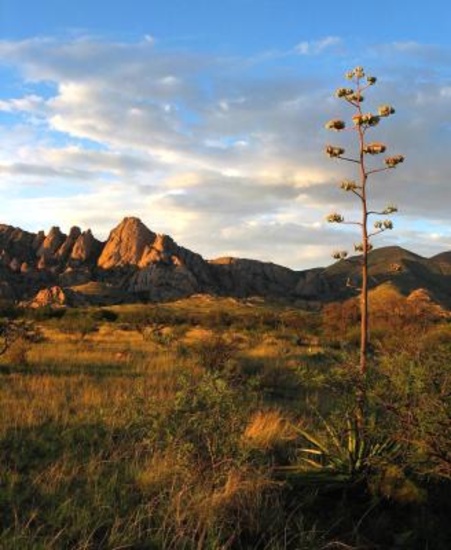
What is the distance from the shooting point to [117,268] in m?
111

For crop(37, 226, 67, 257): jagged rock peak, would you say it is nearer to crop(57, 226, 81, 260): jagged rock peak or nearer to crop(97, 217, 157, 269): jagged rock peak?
crop(57, 226, 81, 260): jagged rock peak

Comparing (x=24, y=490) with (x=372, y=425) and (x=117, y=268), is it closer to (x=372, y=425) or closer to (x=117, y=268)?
(x=372, y=425)

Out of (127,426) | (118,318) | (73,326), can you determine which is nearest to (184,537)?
(127,426)

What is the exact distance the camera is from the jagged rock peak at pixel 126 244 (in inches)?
4444

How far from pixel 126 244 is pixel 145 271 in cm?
1246

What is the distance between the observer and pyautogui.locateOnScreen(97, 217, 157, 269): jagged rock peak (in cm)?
11288

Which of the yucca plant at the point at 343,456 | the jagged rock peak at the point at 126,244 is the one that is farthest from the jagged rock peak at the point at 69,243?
the yucca plant at the point at 343,456

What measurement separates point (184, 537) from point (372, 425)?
8.90 feet

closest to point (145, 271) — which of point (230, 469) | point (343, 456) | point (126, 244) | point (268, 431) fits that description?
point (126, 244)

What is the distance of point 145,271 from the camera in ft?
348

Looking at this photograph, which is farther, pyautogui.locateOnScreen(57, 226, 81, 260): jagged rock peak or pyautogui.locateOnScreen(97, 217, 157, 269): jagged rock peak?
pyautogui.locateOnScreen(57, 226, 81, 260): jagged rock peak

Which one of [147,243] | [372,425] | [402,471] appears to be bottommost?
[402,471]

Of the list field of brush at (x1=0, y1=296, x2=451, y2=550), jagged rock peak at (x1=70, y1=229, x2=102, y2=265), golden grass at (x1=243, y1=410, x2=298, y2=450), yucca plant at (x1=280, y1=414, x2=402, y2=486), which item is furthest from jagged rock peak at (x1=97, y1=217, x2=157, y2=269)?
yucca plant at (x1=280, y1=414, x2=402, y2=486)

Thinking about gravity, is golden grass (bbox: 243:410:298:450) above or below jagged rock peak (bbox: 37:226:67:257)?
below
